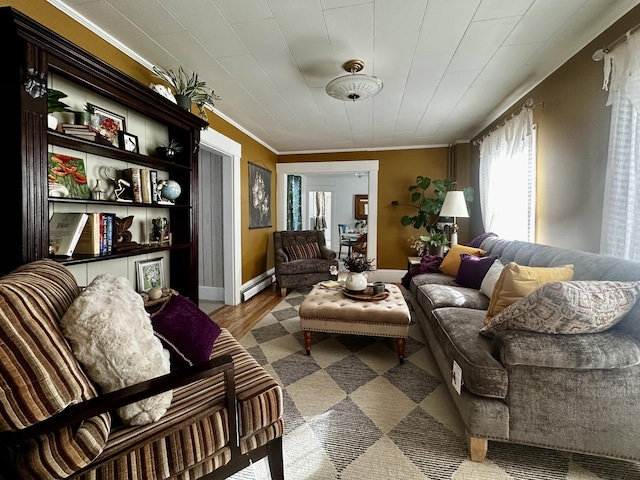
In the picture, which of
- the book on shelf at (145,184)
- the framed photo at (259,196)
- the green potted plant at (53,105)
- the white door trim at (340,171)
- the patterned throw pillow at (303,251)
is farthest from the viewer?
the white door trim at (340,171)

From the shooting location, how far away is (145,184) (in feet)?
7.02

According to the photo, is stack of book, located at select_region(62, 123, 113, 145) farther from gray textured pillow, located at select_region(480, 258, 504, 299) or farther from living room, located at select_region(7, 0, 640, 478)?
gray textured pillow, located at select_region(480, 258, 504, 299)

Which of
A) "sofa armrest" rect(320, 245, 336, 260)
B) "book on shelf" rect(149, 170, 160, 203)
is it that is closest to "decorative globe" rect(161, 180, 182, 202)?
"book on shelf" rect(149, 170, 160, 203)

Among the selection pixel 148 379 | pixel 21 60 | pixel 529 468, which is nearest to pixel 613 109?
pixel 529 468

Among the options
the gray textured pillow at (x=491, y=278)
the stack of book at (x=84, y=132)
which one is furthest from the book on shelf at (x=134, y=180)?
the gray textured pillow at (x=491, y=278)

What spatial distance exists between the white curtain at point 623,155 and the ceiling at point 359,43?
1.17ft

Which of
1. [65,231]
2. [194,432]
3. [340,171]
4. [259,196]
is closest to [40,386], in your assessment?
[194,432]

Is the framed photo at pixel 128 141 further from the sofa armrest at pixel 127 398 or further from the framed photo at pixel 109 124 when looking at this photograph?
the sofa armrest at pixel 127 398

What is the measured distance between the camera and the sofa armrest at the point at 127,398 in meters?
0.75

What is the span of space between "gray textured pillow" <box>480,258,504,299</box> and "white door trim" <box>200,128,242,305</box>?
2.94 metres

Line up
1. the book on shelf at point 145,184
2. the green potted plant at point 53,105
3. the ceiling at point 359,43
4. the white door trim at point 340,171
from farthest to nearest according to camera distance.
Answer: the white door trim at point 340,171 → the book on shelf at point 145,184 → the ceiling at point 359,43 → the green potted plant at point 53,105

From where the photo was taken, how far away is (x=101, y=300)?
3.26ft

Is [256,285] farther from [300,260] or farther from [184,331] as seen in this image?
[184,331]

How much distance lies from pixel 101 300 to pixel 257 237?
12.2 feet
